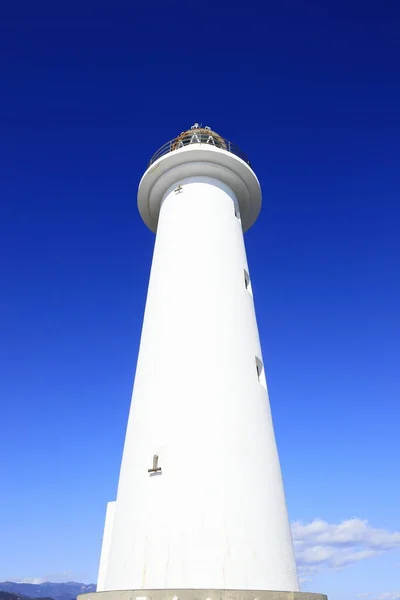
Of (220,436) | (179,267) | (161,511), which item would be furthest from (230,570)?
(179,267)

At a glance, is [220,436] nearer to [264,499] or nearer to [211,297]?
[264,499]

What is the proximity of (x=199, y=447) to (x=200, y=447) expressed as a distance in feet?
0.06

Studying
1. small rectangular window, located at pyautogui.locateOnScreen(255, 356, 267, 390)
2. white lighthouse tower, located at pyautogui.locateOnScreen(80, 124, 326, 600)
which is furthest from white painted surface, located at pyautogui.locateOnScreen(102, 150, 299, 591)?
small rectangular window, located at pyautogui.locateOnScreen(255, 356, 267, 390)

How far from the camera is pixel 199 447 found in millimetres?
8016

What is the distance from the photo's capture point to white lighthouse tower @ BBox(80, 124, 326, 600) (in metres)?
7.06

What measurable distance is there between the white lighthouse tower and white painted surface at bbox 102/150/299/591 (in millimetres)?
21

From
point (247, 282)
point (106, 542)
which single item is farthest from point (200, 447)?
point (247, 282)

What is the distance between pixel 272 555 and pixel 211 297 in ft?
17.1

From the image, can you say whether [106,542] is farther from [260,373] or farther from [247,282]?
[247,282]

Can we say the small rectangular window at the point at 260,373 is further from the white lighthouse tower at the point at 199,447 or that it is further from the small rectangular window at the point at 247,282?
the small rectangular window at the point at 247,282

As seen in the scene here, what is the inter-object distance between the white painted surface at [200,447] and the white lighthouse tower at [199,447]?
21 millimetres

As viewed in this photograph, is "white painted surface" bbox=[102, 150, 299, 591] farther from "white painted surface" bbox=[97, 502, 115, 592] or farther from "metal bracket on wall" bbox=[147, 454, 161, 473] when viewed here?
"white painted surface" bbox=[97, 502, 115, 592]

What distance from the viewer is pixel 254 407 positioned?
29.9 feet

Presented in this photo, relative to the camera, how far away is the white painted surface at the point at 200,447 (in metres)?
7.15
